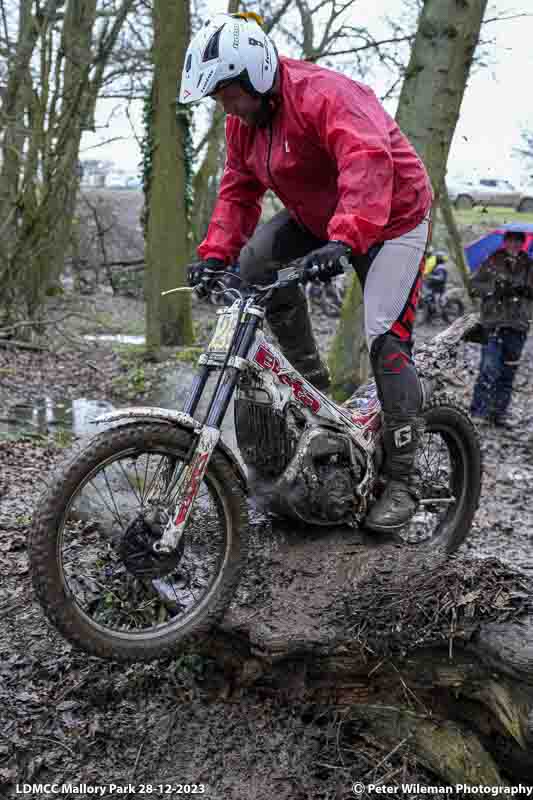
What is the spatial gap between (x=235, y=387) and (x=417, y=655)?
4.26 feet

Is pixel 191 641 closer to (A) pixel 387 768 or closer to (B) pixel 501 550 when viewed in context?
(A) pixel 387 768

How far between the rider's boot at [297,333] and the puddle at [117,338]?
342 inches

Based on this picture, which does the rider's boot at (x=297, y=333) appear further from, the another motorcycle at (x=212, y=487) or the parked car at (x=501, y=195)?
the parked car at (x=501, y=195)

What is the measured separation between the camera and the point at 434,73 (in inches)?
258

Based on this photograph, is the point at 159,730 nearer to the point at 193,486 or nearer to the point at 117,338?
the point at 193,486

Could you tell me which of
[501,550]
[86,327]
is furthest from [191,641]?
[86,327]

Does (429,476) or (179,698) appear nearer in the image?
(179,698)

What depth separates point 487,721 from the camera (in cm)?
279

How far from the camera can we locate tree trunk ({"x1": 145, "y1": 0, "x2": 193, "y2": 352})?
9391 millimetres

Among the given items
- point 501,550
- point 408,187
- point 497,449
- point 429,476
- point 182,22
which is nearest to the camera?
point 408,187

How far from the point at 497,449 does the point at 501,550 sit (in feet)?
9.22

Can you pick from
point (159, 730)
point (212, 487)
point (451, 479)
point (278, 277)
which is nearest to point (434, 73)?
point (451, 479)

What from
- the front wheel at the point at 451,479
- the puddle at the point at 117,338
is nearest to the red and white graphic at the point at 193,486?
the front wheel at the point at 451,479

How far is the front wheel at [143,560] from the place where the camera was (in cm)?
254
